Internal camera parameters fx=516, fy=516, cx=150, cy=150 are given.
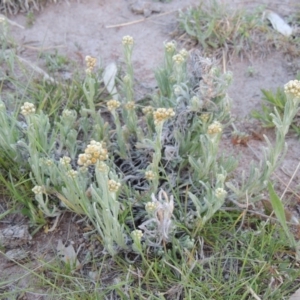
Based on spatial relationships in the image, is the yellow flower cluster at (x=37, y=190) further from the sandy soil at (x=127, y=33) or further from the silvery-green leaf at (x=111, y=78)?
the sandy soil at (x=127, y=33)

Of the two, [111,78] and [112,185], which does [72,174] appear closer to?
[112,185]

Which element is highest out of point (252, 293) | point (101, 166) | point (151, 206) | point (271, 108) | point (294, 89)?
point (294, 89)

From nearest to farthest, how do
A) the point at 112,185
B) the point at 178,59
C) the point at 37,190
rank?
the point at 112,185 → the point at 37,190 → the point at 178,59

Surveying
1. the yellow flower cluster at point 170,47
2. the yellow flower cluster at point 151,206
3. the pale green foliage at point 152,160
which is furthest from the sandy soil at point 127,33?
the yellow flower cluster at point 151,206

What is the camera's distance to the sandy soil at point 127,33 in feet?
9.94

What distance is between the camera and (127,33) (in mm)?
3369

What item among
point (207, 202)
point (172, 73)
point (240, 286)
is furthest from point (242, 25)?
point (240, 286)

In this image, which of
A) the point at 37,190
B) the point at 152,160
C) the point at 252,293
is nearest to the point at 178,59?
the point at 152,160

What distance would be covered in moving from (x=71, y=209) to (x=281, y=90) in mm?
1395

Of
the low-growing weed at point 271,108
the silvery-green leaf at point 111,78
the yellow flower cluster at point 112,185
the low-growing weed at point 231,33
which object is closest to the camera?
the yellow flower cluster at point 112,185

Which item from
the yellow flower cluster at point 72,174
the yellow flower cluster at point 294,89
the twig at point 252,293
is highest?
the yellow flower cluster at point 294,89

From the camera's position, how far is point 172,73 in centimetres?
251

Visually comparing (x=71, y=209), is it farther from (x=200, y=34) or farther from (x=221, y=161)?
(x=200, y=34)

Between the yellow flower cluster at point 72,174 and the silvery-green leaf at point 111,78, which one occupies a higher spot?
the yellow flower cluster at point 72,174
